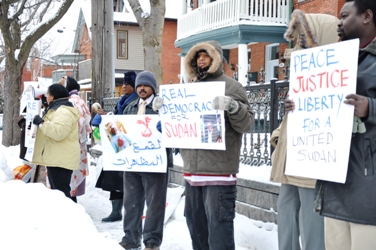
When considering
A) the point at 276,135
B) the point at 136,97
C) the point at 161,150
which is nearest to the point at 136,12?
the point at 136,97

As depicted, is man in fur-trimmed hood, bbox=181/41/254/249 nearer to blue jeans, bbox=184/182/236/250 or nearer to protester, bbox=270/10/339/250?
blue jeans, bbox=184/182/236/250

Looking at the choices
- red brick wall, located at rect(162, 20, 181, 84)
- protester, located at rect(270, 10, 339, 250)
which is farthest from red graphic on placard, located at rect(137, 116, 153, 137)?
red brick wall, located at rect(162, 20, 181, 84)

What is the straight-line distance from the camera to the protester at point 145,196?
16.6ft

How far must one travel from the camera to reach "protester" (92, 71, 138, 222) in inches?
228

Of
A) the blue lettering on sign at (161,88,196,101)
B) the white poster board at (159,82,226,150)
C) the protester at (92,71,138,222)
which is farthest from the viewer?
the protester at (92,71,138,222)

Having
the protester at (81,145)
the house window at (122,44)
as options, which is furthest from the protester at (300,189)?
the house window at (122,44)

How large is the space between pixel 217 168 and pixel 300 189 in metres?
0.73

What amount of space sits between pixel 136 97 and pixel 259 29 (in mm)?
10985

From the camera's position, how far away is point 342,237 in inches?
105

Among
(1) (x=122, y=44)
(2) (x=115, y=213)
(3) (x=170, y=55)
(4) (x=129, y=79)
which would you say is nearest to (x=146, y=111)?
(4) (x=129, y=79)

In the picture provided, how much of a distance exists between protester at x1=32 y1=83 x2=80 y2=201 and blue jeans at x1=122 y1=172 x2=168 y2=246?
1098mm

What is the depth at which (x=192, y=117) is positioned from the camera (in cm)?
421

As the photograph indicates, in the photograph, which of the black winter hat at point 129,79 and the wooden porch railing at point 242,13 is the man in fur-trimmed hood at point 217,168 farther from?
the wooden porch railing at point 242,13

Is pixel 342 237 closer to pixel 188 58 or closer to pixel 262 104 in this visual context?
pixel 188 58
